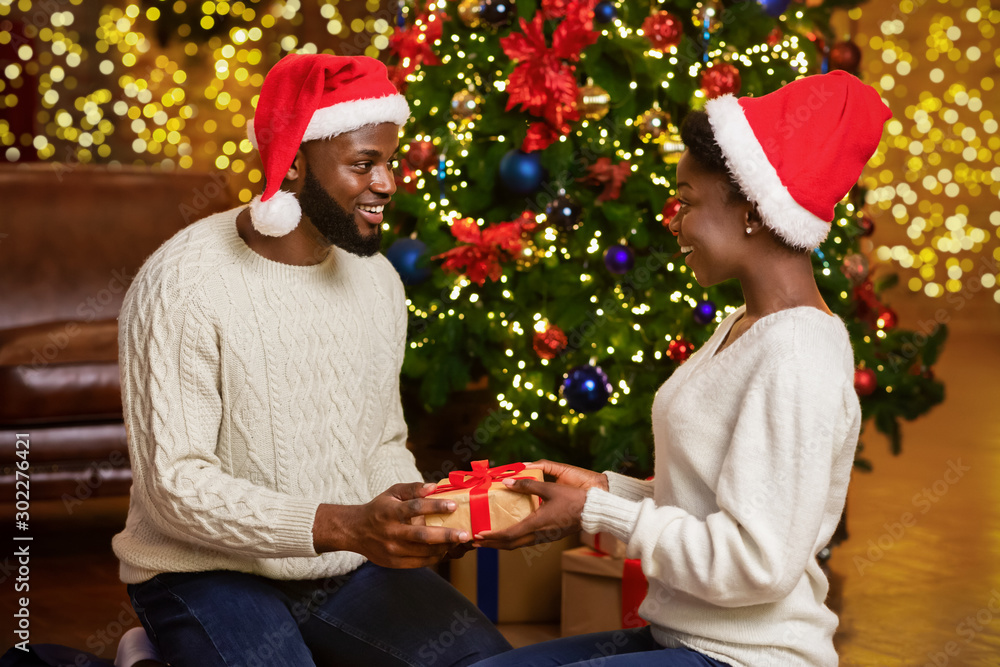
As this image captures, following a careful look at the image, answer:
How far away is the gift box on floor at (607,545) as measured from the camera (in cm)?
255

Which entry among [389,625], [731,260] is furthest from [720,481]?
[389,625]

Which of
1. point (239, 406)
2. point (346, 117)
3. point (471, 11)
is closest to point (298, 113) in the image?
point (346, 117)

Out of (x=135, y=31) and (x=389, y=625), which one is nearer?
(x=389, y=625)

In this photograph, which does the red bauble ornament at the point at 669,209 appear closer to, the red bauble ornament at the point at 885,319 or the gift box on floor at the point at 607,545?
the gift box on floor at the point at 607,545

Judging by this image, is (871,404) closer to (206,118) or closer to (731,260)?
(731,260)

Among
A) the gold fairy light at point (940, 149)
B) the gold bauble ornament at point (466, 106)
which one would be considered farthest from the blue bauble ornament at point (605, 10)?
the gold fairy light at point (940, 149)

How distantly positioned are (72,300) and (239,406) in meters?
2.68

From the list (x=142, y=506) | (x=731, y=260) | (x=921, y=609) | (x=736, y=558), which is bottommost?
(x=921, y=609)

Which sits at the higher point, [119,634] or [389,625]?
[389,625]

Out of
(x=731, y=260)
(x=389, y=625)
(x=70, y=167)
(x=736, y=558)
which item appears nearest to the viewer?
(x=736, y=558)

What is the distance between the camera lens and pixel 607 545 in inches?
102

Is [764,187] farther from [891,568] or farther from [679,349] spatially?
[891,568]

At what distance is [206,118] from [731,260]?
5240 millimetres

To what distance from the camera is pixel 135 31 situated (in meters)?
5.83
